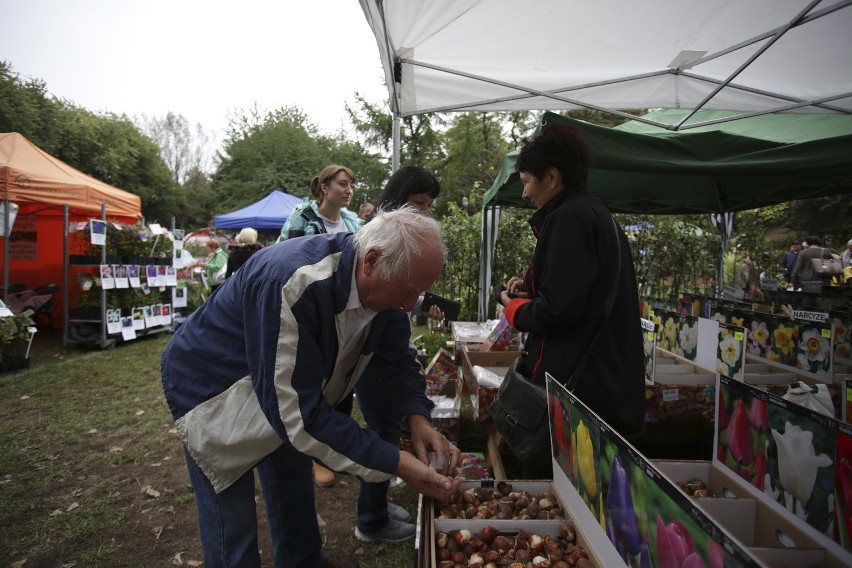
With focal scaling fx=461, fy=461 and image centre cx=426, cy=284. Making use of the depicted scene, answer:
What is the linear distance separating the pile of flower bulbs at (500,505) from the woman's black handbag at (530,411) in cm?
16

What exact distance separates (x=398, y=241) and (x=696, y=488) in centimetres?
120

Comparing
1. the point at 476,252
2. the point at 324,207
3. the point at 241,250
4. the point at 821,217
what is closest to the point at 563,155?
the point at 324,207

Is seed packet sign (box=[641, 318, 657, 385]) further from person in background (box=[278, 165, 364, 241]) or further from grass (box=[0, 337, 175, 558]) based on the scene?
grass (box=[0, 337, 175, 558])

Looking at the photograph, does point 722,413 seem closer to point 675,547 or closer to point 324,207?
point 675,547

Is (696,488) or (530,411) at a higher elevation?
(530,411)

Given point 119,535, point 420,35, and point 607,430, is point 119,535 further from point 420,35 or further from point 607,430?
point 420,35

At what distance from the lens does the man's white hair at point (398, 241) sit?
122 cm

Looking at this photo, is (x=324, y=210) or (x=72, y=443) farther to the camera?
(x=72, y=443)

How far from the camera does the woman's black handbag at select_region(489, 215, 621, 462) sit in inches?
63.7

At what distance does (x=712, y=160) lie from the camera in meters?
3.59

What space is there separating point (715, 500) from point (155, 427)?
14.3 ft

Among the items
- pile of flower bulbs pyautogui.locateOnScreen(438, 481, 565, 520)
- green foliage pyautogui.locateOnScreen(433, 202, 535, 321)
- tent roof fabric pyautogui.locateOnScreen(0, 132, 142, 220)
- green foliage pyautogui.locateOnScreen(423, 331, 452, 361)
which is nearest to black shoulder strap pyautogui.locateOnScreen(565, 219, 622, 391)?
pile of flower bulbs pyautogui.locateOnScreen(438, 481, 565, 520)

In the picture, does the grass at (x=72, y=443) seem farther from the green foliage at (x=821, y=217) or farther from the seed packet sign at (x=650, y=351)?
the green foliage at (x=821, y=217)

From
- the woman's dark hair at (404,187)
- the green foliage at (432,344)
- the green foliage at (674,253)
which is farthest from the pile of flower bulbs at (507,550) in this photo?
the green foliage at (674,253)
